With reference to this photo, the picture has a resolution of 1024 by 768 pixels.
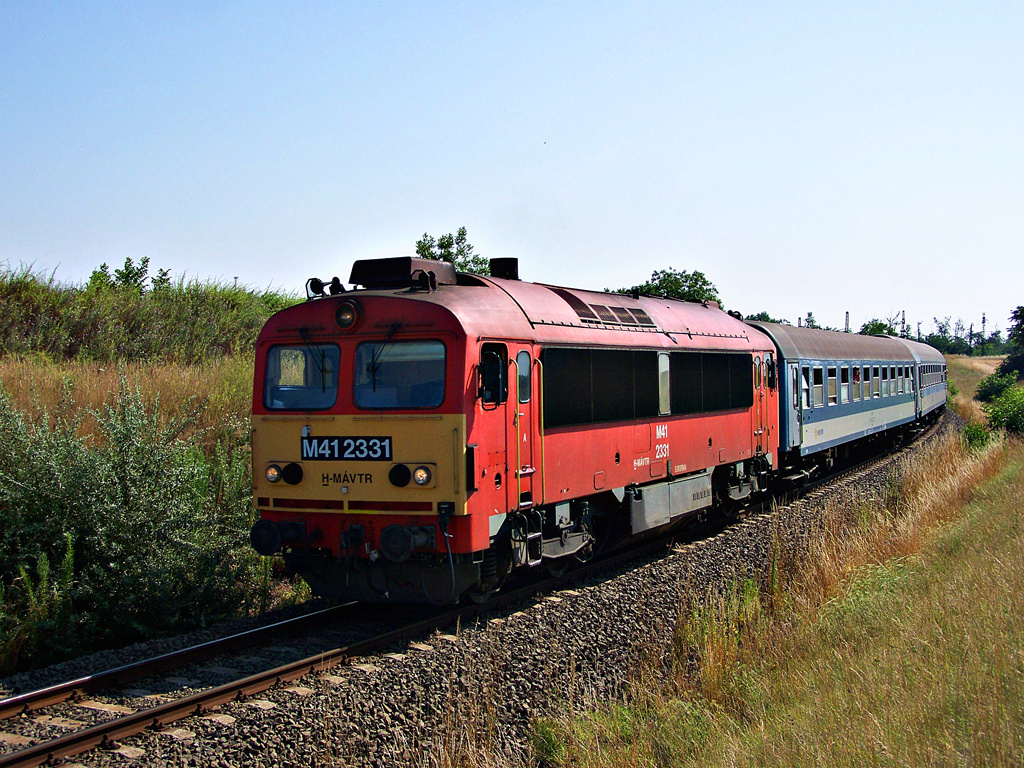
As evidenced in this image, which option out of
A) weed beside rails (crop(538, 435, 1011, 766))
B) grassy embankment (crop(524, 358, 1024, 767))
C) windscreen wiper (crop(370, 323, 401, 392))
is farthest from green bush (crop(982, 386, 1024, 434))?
windscreen wiper (crop(370, 323, 401, 392))

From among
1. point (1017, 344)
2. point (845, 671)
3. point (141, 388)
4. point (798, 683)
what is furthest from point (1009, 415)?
point (1017, 344)

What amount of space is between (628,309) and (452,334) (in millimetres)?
3781

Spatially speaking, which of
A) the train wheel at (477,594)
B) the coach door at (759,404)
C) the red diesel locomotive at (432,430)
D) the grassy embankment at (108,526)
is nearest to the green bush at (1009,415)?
the coach door at (759,404)

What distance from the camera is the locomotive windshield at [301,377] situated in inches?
316

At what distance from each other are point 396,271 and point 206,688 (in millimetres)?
4098

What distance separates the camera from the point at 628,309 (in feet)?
35.1

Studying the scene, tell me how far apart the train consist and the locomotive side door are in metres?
0.02

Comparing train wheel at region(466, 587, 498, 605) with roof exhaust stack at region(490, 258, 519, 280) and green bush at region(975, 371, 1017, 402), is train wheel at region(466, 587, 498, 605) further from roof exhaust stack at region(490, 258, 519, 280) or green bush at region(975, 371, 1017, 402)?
green bush at region(975, 371, 1017, 402)

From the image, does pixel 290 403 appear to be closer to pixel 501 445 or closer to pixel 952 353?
pixel 501 445

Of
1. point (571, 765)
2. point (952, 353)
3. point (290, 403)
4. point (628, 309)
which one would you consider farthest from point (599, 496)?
point (952, 353)

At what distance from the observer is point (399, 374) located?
7.73 meters

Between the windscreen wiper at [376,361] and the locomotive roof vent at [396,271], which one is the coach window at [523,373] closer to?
the locomotive roof vent at [396,271]

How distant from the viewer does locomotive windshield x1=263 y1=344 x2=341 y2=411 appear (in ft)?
26.4

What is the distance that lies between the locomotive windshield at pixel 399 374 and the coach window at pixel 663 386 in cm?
404
